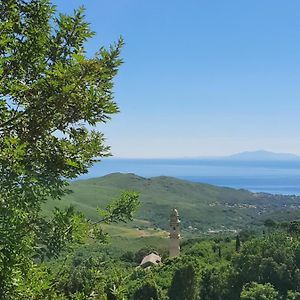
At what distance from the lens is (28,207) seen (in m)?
5.70

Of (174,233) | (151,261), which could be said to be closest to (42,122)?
(174,233)

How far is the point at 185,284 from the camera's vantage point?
36406 millimetres

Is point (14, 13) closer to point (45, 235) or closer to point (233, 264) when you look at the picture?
point (45, 235)

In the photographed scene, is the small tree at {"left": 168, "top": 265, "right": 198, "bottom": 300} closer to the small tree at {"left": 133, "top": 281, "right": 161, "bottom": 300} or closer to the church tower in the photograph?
the small tree at {"left": 133, "top": 281, "right": 161, "bottom": 300}

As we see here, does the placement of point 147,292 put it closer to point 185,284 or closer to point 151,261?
point 185,284

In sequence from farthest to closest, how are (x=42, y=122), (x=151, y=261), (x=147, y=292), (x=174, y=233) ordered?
(x=151, y=261), (x=174, y=233), (x=147, y=292), (x=42, y=122)

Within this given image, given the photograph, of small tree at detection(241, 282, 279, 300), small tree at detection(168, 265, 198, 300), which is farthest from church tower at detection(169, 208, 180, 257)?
small tree at detection(241, 282, 279, 300)

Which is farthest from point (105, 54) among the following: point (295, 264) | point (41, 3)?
point (295, 264)

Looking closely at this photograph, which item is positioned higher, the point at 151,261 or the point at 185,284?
the point at 185,284

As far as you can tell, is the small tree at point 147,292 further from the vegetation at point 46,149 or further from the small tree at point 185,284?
the vegetation at point 46,149

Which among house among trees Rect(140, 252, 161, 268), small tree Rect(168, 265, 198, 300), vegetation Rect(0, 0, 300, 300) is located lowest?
house among trees Rect(140, 252, 161, 268)

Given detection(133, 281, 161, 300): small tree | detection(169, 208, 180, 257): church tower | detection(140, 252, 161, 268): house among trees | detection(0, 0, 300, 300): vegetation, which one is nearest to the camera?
detection(0, 0, 300, 300): vegetation

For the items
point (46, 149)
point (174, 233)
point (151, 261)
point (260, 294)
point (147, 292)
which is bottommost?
point (151, 261)

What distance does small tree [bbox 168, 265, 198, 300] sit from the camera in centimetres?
3622
